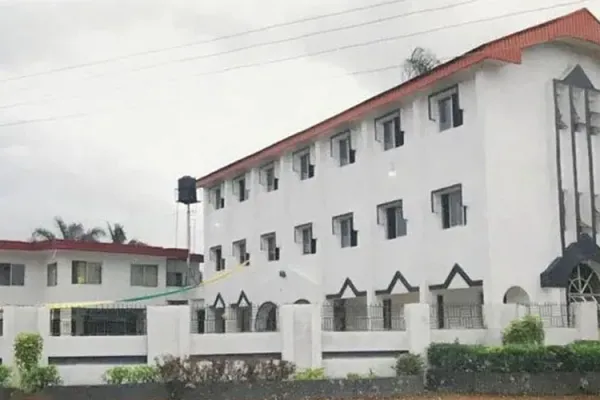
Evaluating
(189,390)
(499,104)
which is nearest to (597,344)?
(499,104)

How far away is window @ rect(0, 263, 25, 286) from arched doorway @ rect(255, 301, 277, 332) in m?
10.9

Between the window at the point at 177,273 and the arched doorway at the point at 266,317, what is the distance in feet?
28.8

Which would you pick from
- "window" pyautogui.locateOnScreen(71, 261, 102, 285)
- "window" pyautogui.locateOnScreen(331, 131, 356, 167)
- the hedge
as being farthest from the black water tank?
the hedge

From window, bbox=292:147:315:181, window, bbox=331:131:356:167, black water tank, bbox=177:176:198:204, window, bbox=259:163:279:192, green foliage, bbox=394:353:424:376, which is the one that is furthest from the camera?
black water tank, bbox=177:176:198:204

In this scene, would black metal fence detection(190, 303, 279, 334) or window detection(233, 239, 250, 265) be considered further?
window detection(233, 239, 250, 265)

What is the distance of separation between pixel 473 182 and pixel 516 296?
2.77 metres

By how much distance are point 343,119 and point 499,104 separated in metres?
5.34

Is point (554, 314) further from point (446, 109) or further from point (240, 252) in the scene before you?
point (240, 252)

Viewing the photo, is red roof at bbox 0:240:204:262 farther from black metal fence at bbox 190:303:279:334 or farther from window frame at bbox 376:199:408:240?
window frame at bbox 376:199:408:240

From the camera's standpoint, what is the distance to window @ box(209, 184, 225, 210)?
33.7 m

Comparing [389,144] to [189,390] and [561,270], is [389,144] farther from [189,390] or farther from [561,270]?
[189,390]

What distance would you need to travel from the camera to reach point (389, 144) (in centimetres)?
2369

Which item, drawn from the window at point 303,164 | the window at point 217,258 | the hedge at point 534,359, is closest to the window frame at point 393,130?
the window at point 303,164

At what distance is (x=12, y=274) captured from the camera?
1346 inches
